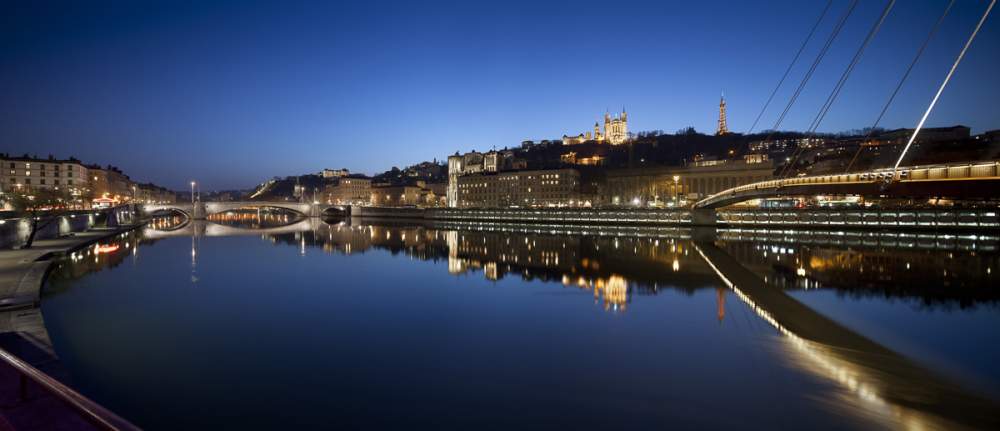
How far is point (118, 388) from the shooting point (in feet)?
24.4

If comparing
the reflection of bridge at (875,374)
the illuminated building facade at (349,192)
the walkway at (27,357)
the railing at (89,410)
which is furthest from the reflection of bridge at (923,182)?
the illuminated building facade at (349,192)

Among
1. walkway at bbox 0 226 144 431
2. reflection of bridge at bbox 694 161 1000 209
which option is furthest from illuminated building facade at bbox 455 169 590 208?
walkway at bbox 0 226 144 431

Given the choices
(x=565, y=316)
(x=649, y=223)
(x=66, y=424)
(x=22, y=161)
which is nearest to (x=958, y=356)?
(x=565, y=316)

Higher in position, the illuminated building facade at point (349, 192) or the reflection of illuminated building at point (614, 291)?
the illuminated building facade at point (349, 192)

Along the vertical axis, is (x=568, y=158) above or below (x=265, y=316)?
above

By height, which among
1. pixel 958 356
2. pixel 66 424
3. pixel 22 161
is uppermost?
pixel 22 161

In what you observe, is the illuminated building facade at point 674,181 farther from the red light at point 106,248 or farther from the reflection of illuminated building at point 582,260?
the red light at point 106,248

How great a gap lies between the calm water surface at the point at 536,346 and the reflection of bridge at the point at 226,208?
6406cm

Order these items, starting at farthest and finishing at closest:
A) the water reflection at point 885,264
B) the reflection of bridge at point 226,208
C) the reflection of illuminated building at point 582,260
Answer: the reflection of bridge at point 226,208 → the reflection of illuminated building at point 582,260 → the water reflection at point 885,264

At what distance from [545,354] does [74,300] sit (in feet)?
43.0

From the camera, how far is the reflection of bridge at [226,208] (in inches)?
3116

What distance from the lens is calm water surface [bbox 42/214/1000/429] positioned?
268 inches

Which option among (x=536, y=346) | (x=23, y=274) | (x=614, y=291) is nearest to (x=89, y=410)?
(x=536, y=346)

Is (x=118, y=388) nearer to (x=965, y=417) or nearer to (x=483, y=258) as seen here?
(x=965, y=417)
